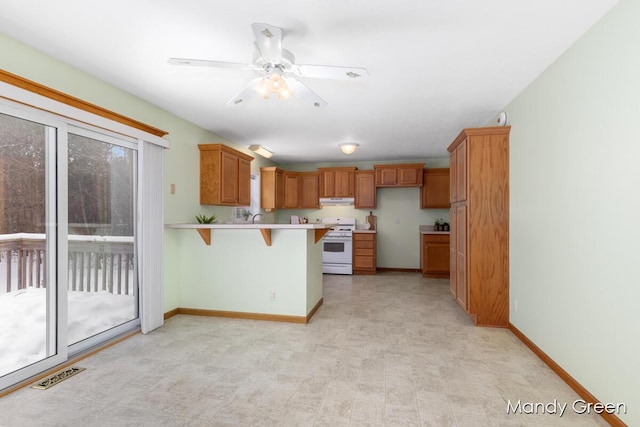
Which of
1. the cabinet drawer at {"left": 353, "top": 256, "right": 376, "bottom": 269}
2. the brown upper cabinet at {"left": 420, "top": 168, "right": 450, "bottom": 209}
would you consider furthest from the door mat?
the brown upper cabinet at {"left": 420, "top": 168, "right": 450, "bottom": 209}

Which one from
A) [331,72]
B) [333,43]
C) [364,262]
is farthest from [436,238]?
[331,72]

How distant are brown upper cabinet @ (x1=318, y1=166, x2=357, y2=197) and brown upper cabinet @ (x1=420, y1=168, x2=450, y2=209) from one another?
1.54 metres

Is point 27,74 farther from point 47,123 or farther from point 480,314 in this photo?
point 480,314

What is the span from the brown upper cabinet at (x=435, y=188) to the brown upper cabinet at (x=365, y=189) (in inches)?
41.9

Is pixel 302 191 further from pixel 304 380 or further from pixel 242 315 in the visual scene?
pixel 304 380

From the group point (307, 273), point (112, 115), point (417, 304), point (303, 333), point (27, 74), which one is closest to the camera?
point (27, 74)

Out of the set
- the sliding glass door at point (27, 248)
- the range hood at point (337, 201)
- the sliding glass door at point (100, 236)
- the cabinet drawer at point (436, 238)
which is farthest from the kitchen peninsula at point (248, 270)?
the cabinet drawer at point (436, 238)

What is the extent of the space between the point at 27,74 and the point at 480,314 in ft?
15.3

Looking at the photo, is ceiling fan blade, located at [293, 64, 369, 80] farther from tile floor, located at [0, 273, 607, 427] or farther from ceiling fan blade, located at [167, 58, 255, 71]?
tile floor, located at [0, 273, 607, 427]

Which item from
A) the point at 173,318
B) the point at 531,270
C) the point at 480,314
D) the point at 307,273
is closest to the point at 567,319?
the point at 531,270

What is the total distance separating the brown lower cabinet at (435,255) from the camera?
240 inches

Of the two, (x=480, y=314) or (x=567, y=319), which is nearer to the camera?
(x=567, y=319)

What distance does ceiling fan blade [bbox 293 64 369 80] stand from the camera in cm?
190

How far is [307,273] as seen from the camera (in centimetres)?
362
